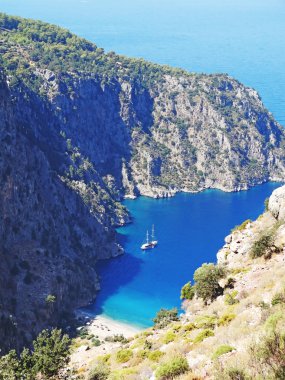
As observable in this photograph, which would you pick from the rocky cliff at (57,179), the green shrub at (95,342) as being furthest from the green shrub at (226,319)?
the rocky cliff at (57,179)

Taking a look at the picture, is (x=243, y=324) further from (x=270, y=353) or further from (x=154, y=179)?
(x=154, y=179)

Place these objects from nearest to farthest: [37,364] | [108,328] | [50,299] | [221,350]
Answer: [221,350]
[37,364]
[50,299]
[108,328]

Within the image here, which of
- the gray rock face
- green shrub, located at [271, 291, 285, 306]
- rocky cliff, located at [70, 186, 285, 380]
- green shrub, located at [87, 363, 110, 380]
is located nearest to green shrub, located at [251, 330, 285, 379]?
rocky cliff, located at [70, 186, 285, 380]

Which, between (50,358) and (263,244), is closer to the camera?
(50,358)

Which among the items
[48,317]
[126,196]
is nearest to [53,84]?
[126,196]

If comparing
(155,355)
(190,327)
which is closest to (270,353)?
(155,355)

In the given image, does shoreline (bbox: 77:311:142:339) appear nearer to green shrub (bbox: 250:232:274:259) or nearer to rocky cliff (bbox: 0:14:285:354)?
rocky cliff (bbox: 0:14:285:354)

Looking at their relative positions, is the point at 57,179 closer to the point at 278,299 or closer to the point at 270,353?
the point at 278,299
